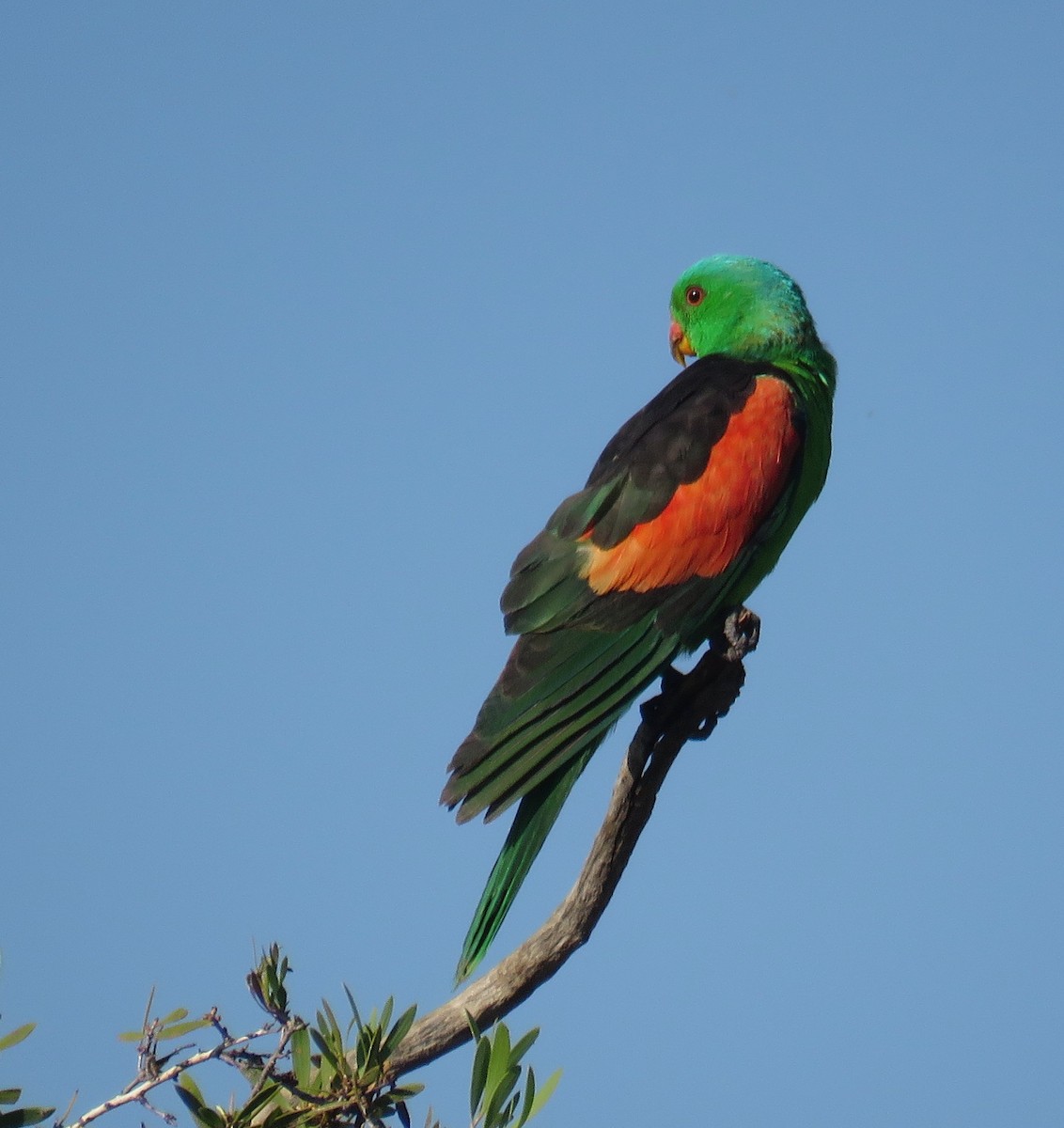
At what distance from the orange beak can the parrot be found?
28.8 inches

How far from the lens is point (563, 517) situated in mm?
4090

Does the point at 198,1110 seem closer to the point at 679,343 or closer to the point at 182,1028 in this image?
the point at 182,1028

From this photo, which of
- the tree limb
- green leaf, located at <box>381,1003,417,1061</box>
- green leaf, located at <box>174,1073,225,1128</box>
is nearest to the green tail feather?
the tree limb

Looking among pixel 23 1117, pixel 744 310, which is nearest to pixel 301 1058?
pixel 23 1117

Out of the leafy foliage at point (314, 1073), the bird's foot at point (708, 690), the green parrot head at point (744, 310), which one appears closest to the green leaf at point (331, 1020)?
the leafy foliage at point (314, 1073)

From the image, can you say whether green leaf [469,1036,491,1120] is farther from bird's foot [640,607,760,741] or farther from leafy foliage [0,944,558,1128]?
bird's foot [640,607,760,741]

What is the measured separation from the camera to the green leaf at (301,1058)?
8.30 feet

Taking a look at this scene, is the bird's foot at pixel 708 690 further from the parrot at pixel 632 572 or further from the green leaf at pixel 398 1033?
the green leaf at pixel 398 1033

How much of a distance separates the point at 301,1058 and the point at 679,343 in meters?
3.54

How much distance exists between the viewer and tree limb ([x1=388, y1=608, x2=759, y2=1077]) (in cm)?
312

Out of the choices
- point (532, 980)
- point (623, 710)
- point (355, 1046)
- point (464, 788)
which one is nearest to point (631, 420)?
point (623, 710)

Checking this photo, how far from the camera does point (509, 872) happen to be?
3.36m

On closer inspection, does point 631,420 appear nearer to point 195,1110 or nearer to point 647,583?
point 647,583

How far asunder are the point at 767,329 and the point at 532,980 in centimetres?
257
